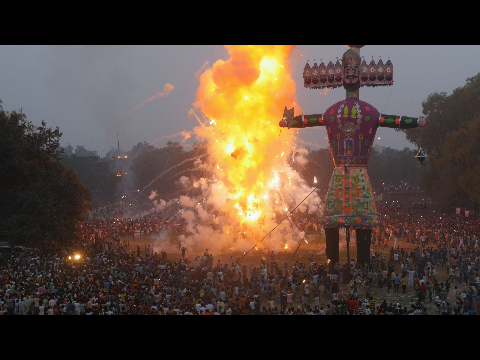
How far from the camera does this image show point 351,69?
22.9 meters

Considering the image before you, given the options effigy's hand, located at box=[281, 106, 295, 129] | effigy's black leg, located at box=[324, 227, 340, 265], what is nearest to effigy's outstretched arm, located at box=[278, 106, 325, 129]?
effigy's hand, located at box=[281, 106, 295, 129]

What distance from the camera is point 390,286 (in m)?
20.9

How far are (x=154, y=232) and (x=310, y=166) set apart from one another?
40487 millimetres

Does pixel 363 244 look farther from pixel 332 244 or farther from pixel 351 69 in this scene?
pixel 351 69

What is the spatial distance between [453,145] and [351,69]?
21.9 m

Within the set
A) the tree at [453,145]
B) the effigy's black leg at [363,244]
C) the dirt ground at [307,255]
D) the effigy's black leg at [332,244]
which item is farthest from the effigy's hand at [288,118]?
the tree at [453,145]

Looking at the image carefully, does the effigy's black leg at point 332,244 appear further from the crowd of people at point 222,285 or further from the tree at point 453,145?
the tree at point 453,145

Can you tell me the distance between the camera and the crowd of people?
1669 centimetres

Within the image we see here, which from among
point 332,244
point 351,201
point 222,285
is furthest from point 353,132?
point 222,285

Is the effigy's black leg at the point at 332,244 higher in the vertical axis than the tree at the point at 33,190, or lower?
lower

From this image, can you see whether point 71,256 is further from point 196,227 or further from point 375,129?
point 375,129

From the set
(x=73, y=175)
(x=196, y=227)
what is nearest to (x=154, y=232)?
(x=196, y=227)

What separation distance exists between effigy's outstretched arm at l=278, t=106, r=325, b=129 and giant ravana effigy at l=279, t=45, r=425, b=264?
449 millimetres

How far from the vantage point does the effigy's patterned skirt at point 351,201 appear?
22.8m
